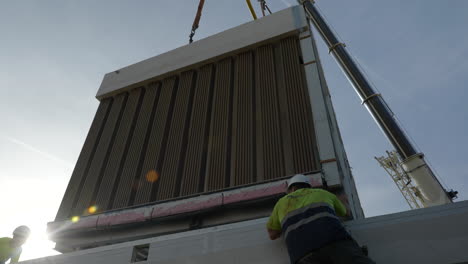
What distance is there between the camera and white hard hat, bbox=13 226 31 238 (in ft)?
25.3

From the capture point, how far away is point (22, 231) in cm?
782

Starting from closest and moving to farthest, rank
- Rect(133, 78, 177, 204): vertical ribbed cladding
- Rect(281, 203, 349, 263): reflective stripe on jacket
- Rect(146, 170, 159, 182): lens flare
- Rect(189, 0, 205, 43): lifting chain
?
Rect(281, 203, 349, 263): reflective stripe on jacket < Rect(133, 78, 177, 204): vertical ribbed cladding < Rect(146, 170, 159, 182): lens flare < Rect(189, 0, 205, 43): lifting chain

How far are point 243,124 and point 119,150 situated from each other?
510 centimetres

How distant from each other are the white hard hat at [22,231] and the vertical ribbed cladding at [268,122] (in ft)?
20.0

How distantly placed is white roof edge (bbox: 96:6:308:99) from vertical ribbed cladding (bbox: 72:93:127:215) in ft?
3.58

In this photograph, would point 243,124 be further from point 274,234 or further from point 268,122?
point 274,234

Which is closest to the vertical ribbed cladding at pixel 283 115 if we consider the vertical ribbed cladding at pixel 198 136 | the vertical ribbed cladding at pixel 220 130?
the vertical ribbed cladding at pixel 220 130

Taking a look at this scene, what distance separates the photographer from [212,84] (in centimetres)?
1321

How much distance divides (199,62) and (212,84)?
1.46 metres

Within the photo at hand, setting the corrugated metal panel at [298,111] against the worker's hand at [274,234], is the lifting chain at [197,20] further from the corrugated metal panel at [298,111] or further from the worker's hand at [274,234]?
the worker's hand at [274,234]

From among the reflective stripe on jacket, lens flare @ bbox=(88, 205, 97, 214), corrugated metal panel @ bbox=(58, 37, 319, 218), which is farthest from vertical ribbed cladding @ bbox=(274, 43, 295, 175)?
lens flare @ bbox=(88, 205, 97, 214)

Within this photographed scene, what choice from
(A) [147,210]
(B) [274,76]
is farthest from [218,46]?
(A) [147,210]

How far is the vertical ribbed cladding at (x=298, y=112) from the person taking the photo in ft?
30.9

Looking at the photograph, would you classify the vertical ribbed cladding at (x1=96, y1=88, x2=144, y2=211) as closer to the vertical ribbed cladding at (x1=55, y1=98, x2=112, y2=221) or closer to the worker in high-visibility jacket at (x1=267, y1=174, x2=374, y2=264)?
the vertical ribbed cladding at (x1=55, y1=98, x2=112, y2=221)
